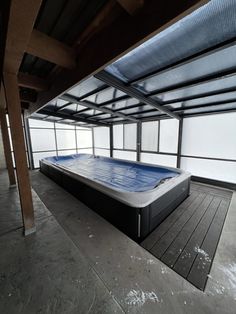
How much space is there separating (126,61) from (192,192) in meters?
3.32

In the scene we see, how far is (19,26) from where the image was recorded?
957 mm

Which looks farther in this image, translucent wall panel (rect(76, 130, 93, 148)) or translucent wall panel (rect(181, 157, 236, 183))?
translucent wall panel (rect(76, 130, 93, 148))

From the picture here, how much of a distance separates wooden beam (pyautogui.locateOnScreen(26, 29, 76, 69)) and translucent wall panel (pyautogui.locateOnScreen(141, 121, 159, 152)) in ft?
13.6

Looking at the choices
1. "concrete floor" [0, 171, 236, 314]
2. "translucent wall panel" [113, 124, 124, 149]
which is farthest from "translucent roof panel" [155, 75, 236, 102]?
"translucent wall panel" [113, 124, 124, 149]

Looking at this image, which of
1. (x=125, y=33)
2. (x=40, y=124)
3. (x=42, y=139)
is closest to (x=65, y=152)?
(x=42, y=139)

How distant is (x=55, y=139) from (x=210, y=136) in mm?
6498

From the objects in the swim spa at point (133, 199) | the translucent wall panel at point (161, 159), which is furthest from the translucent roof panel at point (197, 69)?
the translucent wall panel at point (161, 159)

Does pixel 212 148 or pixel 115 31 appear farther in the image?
pixel 212 148

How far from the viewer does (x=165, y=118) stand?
4.86 metres

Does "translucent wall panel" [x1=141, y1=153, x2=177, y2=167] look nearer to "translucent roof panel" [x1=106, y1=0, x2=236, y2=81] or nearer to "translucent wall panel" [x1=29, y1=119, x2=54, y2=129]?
"translucent roof panel" [x1=106, y1=0, x2=236, y2=81]

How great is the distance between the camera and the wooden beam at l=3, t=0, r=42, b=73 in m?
0.79

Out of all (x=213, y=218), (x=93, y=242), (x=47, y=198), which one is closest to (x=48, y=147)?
(x=47, y=198)

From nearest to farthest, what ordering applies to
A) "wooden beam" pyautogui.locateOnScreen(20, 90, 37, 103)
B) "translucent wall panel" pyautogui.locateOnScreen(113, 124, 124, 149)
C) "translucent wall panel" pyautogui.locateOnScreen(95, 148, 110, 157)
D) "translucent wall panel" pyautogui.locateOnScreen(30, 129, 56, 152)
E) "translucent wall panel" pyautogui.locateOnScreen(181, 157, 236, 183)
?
"wooden beam" pyautogui.locateOnScreen(20, 90, 37, 103), "translucent wall panel" pyautogui.locateOnScreen(181, 157, 236, 183), "translucent wall panel" pyautogui.locateOnScreen(30, 129, 56, 152), "translucent wall panel" pyautogui.locateOnScreen(113, 124, 124, 149), "translucent wall panel" pyautogui.locateOnScreen(95, 148, 110, 157)

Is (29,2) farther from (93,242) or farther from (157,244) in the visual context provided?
(157,244)
